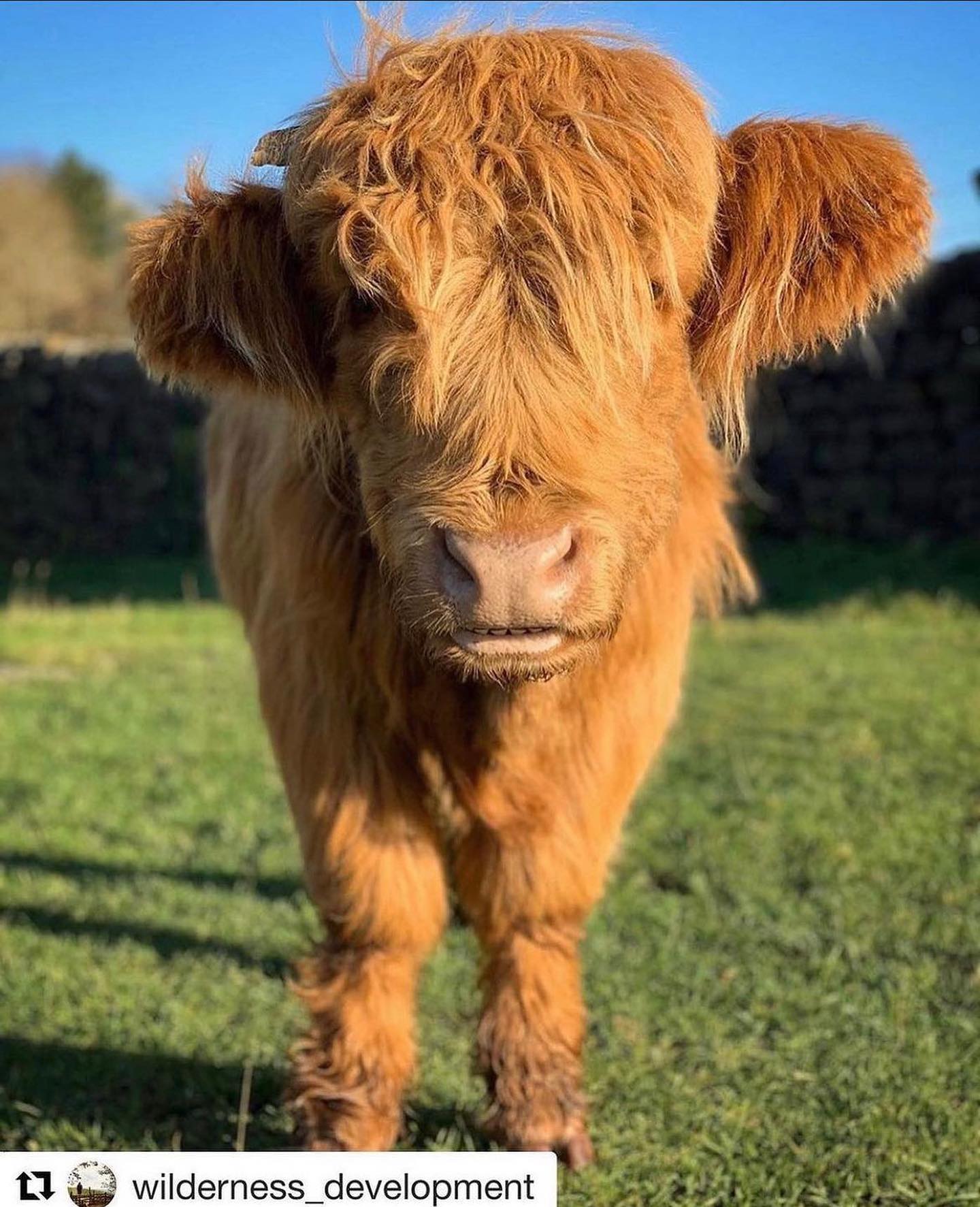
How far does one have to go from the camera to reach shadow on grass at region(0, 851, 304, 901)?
4188mm

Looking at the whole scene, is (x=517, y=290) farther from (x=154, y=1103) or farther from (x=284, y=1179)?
(x=154, y=1103)

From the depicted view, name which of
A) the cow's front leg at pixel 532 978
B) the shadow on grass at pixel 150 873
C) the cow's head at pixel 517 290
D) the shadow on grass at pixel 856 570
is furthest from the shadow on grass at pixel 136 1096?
the shadow on grass at pixel 856 570

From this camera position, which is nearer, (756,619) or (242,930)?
(242,930)

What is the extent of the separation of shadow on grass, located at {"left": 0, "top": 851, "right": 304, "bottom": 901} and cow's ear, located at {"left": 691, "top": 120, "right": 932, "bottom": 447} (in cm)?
259

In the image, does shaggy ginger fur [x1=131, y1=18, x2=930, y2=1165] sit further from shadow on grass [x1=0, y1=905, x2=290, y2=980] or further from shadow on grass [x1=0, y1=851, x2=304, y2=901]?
shadow on grass [x1=0, y1=851, x2=304, y2=901]

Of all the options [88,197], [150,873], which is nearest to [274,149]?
[150,873]

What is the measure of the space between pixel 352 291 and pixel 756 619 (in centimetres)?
747

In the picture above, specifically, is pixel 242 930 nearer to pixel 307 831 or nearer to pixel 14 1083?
pixel 14 1083

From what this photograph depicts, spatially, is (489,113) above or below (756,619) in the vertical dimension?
above

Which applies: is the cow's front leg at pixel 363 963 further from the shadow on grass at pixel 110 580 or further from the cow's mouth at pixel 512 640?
the shadow on grass at pixel 110 580

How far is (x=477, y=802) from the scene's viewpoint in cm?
246

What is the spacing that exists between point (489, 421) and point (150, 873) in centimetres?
294

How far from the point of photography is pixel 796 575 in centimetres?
1088

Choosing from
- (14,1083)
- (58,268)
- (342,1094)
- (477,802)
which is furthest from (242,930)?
(58,268)
